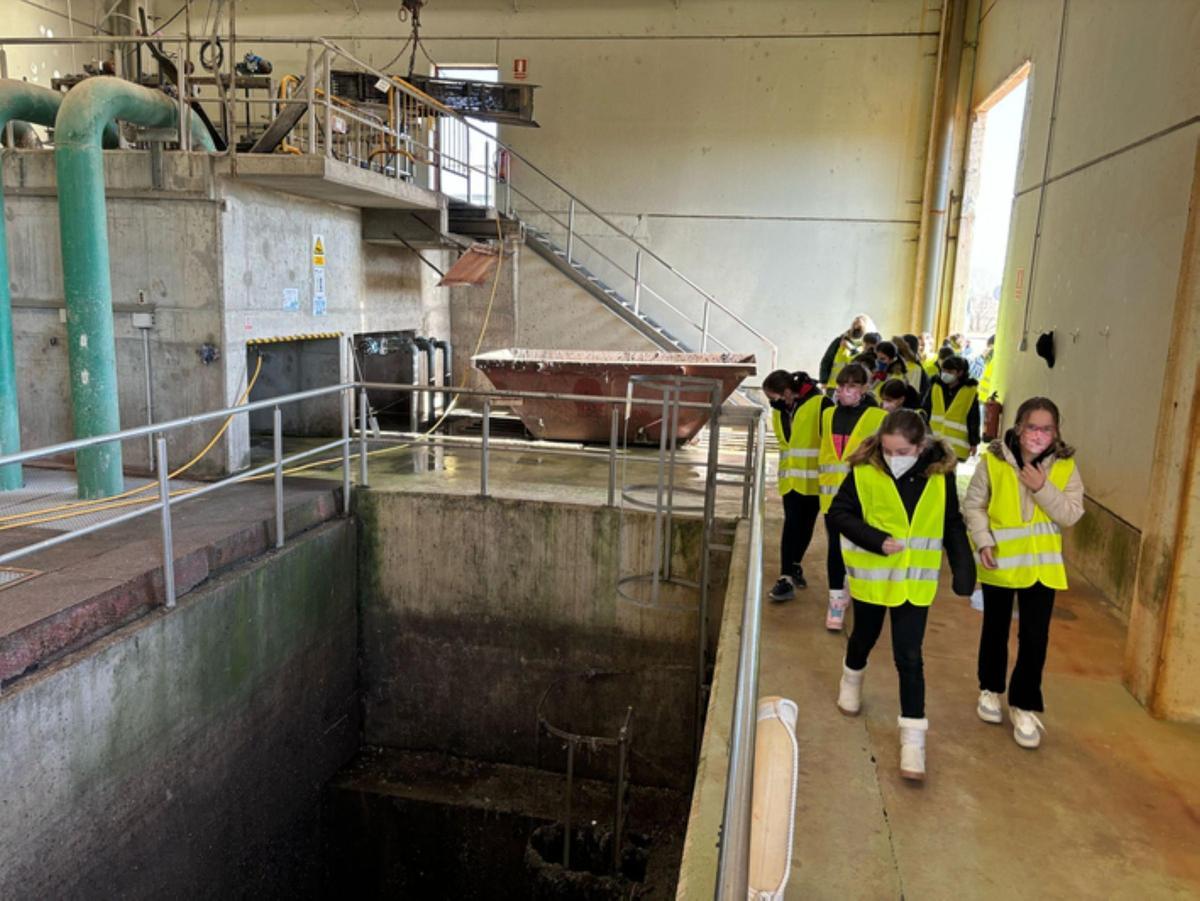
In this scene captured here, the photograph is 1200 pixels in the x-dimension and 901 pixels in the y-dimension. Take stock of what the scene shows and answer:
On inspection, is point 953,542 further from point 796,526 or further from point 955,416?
point 955,416

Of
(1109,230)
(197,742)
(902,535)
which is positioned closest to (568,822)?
(197,742)

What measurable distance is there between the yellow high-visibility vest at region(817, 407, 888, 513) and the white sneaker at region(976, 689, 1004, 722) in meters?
1.21

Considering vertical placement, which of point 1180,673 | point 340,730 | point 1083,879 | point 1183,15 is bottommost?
point 340,730

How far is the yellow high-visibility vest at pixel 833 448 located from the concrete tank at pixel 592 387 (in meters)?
4.67

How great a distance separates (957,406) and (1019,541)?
11.0 ft

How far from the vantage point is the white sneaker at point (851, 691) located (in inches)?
158

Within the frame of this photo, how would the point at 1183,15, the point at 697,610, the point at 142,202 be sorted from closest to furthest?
the point at 1183,15
the point at 697,610
the point at 142,202

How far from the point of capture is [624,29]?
1375 centimetres

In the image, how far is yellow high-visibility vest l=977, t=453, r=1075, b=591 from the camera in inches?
143

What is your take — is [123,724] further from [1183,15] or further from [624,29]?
[624,29]

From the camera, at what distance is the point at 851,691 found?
404 centimetres

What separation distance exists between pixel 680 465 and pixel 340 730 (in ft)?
13.8

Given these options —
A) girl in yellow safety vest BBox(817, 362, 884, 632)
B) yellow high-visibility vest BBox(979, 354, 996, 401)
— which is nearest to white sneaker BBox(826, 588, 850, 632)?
girl in yellow safety vest BBox(817, 362, 884, 632)

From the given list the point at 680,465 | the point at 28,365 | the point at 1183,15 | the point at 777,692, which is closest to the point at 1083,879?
the point at 777,692
